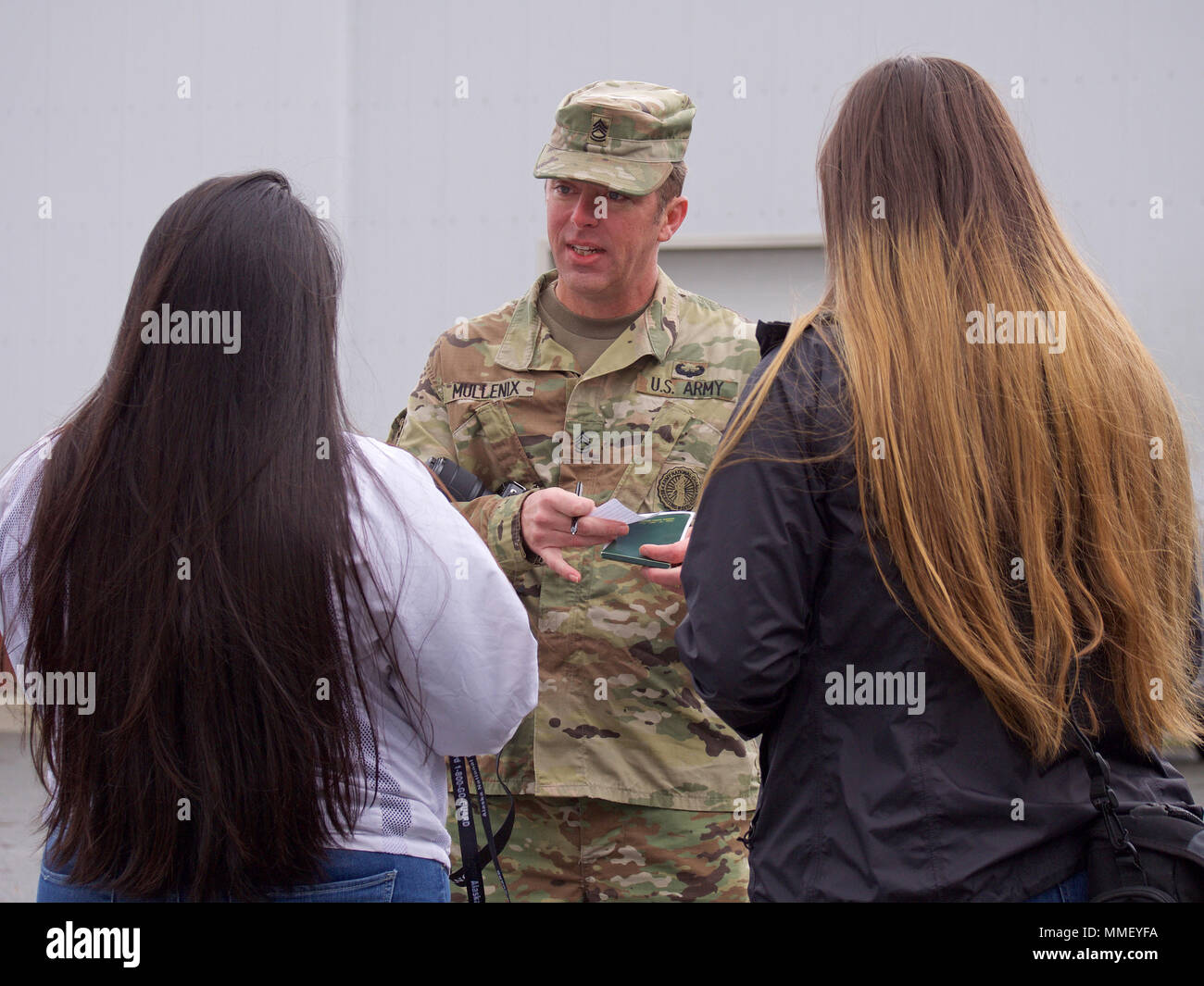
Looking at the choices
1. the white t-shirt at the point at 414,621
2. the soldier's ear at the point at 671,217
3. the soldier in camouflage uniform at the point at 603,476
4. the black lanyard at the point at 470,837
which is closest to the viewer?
the white t-shirt at the point at 414,621

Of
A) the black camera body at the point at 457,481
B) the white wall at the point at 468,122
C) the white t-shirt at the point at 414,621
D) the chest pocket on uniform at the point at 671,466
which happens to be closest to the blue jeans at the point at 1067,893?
the white t-shirt at the point at 414,621

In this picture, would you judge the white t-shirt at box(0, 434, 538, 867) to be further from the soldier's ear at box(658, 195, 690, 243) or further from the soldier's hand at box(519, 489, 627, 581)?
the soldier's ear at box(658, 195, 690, 243)

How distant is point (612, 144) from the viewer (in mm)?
2514

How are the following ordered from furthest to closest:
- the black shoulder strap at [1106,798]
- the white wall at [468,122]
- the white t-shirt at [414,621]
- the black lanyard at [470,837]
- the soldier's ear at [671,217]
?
the white wall at [468,122], the soldier's ear at [671,217], the black lanyard at [470,837], the white t-shirt at [414,621], the black shoulder strap at [1106,798]

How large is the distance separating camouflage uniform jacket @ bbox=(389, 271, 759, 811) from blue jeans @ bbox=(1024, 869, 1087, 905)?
1.01 m

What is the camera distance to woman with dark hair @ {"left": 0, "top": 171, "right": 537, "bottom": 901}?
4.61 feet

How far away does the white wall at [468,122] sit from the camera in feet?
18.0

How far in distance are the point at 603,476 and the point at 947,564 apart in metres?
1.18

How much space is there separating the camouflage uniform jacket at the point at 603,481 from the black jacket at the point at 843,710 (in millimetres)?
857

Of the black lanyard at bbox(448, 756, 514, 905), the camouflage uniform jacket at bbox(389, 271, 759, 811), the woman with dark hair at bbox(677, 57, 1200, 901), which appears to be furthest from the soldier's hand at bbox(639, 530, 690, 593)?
the woman with dark hair at bbox(677, 57, 1200, 901)

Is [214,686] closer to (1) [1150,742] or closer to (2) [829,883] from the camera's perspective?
(2) [829,883]

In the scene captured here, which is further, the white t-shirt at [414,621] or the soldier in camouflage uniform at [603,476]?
the soldier in camouflage uniform at [603,476]

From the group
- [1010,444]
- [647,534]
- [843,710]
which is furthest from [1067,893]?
[647,534]

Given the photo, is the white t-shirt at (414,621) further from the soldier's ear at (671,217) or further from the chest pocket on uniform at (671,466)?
the soldier's ear at (671,217)
